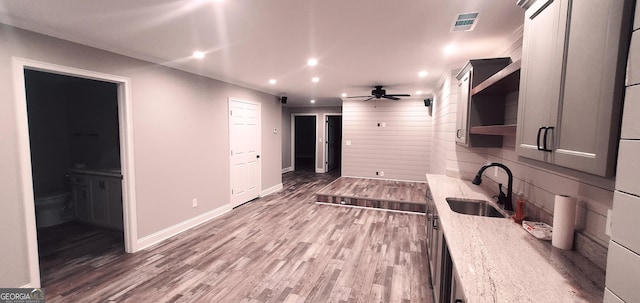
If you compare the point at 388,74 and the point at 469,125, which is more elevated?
the point at 388,74

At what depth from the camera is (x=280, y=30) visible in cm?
242

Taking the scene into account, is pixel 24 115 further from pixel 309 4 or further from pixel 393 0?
pixel 393 0

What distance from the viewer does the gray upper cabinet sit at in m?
0.83

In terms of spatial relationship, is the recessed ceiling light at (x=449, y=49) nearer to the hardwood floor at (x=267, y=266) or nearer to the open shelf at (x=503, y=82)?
the open shelf at (x=503, y=82)

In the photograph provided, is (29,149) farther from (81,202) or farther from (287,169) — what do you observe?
(287,169)

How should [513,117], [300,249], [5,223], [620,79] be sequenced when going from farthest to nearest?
1. [300,249]
2. [513,117]
3. [5,223]
4. [620,79]

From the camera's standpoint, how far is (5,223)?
2215 mm

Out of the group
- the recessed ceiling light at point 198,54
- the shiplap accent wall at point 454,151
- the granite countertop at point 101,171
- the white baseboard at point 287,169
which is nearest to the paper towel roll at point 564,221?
the shiplap accent wall at point 454,151

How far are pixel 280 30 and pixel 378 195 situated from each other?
3.99m

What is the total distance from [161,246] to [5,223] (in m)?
1.53

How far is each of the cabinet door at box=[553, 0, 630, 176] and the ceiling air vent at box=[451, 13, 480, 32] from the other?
3.82 ft

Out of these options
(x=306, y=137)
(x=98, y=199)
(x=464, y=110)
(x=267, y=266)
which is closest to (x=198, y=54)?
(x=267, y=266)

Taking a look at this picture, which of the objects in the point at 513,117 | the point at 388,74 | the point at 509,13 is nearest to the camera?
the point at 509,13

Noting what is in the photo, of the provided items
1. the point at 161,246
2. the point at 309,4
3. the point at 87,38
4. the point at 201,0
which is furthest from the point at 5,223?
the point at 309,4
